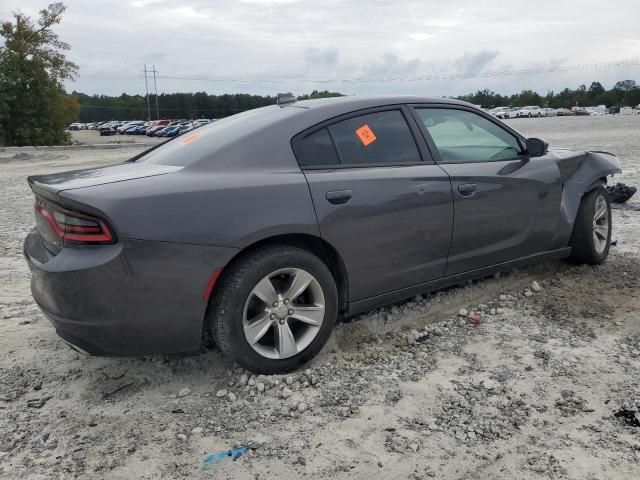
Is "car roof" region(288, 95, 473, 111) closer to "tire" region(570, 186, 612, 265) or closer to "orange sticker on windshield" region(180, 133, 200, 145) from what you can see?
"orange sticker on windshield" region(180, 133, 200, 145)

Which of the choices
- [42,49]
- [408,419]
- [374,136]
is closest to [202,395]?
[408,419]

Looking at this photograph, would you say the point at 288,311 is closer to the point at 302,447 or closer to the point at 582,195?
the point at 302,447

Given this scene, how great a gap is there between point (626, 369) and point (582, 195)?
1942 mm

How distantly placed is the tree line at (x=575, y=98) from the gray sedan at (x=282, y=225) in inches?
4168

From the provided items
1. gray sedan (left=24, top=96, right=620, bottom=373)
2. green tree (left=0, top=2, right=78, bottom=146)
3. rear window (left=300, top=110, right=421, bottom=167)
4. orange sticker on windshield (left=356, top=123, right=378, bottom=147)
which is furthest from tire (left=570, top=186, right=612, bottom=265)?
green tree (left=0, top=2, right=78, bottom=146)

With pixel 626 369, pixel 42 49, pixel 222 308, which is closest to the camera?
pixel 222 308

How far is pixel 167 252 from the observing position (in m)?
2.87

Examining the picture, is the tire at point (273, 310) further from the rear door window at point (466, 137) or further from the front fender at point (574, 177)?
the front fender at point (574, 177)

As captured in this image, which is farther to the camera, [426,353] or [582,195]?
[582,195]

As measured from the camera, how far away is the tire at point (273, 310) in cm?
308

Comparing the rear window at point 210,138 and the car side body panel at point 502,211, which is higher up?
the rear window at point 210,138

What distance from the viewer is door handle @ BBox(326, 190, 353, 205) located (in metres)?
3.35

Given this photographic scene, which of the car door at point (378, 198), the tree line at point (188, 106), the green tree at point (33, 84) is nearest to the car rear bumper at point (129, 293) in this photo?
the car door at point (378, 198)

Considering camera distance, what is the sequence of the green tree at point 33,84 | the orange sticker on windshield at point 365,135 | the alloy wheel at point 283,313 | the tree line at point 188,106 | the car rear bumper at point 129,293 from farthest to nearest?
the tree line at point 188,106, the green tree at point 33,84, the orange sticker on windshield at point 365,135, the alloy wheel at point 283,313, the car rear bumper at point 129,293
